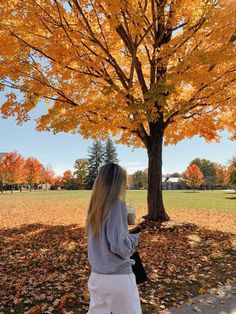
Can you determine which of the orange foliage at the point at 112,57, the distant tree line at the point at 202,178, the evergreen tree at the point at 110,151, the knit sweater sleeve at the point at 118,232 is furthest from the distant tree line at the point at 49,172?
the knit sweater sleeve at the point at 118,232

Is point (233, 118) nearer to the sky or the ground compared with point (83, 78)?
nearer to the ground

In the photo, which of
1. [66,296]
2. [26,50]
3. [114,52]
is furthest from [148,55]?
[66,296]

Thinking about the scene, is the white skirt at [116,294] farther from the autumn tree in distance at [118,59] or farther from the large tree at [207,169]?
the large tree at [207,169]

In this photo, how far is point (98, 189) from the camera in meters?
2.99

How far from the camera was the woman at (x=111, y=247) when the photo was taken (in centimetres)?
289

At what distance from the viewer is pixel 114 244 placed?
9.38 ft

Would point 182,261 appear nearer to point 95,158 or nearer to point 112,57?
point 112,57

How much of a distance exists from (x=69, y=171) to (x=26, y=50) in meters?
95.4

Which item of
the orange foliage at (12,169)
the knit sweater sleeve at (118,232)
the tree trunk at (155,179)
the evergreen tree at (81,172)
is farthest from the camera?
the evergreen tree at (81,172)

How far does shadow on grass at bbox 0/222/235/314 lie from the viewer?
542 cm

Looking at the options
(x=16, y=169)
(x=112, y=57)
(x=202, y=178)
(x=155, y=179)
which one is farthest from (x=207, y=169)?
(x=112, y=57)

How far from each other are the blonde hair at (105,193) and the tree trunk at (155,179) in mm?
9414

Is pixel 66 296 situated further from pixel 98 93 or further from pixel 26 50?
pixel 98 93

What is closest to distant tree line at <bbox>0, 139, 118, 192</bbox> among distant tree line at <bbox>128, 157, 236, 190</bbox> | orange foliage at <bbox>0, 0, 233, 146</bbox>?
distant tree line at <bbox>128, 157, 236, 190</bbox>
